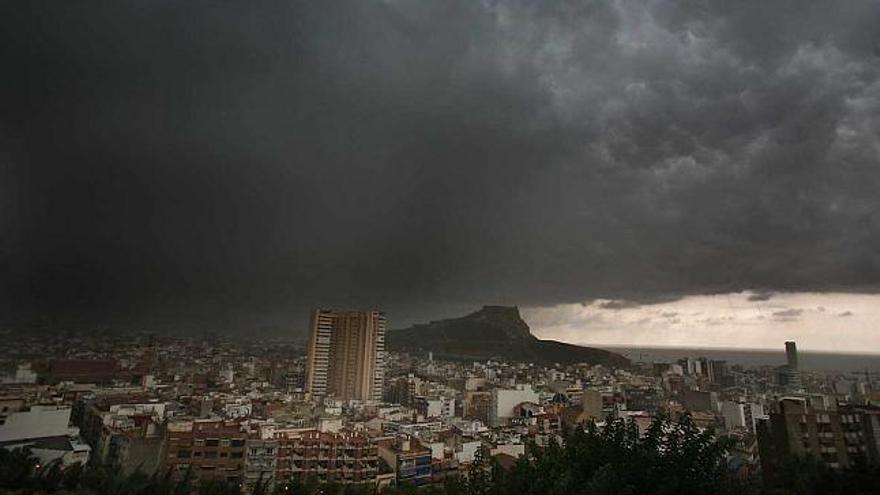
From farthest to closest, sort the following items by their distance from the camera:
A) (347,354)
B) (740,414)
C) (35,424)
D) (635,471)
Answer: (347,354)
(740,414)
(35,424)
(635,471)

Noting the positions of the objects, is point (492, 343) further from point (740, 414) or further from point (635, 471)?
point (635, 471)

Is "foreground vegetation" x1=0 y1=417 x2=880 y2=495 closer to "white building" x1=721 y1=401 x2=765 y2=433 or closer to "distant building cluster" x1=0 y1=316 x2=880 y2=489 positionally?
"distant building cluster" x1=0 y1=316 x2=880 y2=489

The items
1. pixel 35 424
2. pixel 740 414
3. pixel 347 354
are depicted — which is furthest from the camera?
pixel 347 354

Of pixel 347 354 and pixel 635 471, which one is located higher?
pixel 347 354

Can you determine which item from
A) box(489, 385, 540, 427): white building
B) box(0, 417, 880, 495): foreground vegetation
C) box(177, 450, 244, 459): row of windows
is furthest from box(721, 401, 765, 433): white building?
box(177, 450, 244, 459): row of windows

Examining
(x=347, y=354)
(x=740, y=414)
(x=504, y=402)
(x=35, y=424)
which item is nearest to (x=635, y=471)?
(x=35, y=424)

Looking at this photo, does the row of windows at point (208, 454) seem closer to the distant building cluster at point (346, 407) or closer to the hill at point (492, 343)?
the distant building cluster at point (346, 407)

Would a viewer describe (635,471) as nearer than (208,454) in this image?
Yes

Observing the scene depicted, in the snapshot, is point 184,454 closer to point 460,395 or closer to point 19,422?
point 19,422
